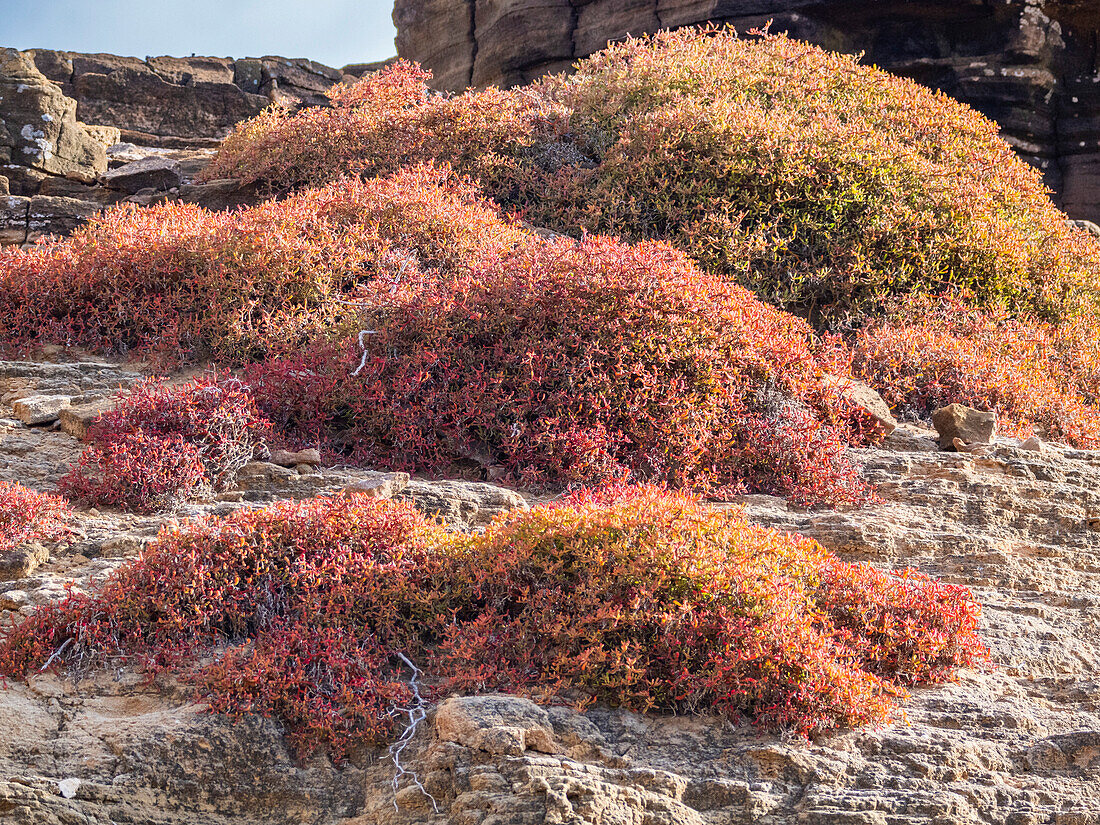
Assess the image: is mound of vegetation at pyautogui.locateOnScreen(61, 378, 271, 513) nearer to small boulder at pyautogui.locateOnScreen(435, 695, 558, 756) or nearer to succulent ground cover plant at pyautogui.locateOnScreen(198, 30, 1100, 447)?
small boulder at pyautogui.locateOnScreen(435, 695, 558, 756)

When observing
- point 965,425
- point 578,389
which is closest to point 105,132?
point 578,389

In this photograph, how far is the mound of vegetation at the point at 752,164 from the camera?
8.95 metres

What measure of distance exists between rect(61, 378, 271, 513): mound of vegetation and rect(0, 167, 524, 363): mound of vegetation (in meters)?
1.11

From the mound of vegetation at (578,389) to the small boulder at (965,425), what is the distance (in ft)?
2.41

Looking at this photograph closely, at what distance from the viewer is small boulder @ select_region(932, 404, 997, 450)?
6766 mm

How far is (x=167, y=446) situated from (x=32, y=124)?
9.87 meters

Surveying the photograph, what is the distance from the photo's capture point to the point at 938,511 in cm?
578

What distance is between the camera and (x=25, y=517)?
447 centimetres

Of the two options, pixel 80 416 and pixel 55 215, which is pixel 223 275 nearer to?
pixel 80 416

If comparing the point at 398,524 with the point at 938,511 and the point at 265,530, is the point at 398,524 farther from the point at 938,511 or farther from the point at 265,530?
the point at 938,511

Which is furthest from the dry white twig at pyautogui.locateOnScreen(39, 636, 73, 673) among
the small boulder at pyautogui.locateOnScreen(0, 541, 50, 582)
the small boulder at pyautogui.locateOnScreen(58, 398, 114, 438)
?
the small boulder at pyautogui.locateOnScreen(58, 398, 114, 438)

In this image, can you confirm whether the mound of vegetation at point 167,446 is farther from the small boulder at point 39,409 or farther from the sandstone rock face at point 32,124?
the sandstone rock face at point 32,124

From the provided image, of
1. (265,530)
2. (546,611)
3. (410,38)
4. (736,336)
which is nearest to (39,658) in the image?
(265,530)

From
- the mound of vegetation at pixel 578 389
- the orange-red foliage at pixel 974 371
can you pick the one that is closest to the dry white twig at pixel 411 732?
the mound of vegetation at pixel 578 389
